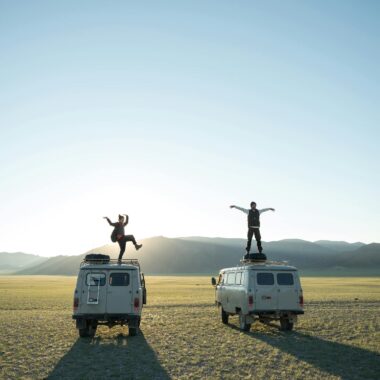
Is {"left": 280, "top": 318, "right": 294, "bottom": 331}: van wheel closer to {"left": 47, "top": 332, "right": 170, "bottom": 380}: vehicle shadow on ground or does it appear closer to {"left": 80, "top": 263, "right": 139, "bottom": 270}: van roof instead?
{"left": 47, "top": 332, "right": 170, "bottom": 380}: vehicle shadow on ground

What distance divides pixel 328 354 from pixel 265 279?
16.1ft

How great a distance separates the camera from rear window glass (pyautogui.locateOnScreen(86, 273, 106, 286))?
17953 mm

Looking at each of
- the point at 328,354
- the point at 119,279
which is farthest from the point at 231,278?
the point at 328,354

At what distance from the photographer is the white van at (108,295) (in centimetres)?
1773

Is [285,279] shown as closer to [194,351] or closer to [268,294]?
[268,294]

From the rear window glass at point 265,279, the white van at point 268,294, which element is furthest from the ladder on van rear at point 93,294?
the rear window glass at point 265,279

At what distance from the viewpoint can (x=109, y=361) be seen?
45.0 ft

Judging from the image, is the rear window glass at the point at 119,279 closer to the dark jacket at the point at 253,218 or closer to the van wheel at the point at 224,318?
the dark jacket at the point at 253,218

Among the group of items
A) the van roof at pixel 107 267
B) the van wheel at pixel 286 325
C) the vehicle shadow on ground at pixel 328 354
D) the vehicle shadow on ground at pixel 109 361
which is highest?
the van roof at pixel 107 267

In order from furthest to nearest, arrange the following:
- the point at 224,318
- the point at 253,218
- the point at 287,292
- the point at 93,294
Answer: the point at 224,318
the point at 253,218
the point at 287,292
the point at 93,294

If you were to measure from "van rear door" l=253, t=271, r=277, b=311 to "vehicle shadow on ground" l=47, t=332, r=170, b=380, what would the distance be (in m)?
4.61

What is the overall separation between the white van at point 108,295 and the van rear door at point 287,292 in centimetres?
541

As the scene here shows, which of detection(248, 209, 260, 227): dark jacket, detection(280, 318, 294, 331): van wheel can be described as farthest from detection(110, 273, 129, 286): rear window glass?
detection(280, 318, 294, 331): van wheel

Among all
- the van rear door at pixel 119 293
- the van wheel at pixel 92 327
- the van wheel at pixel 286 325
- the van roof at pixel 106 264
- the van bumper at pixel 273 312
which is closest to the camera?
the van rear door at pixel 119 293
